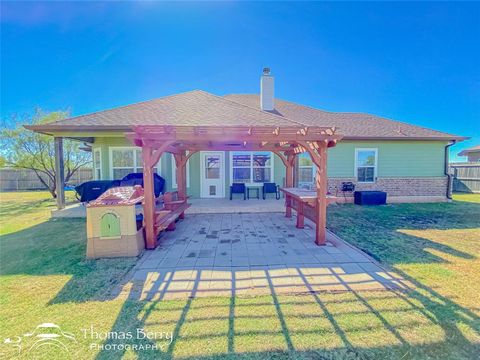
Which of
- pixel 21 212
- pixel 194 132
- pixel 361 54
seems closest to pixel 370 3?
pixel 361 54

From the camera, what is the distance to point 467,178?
1426 cm

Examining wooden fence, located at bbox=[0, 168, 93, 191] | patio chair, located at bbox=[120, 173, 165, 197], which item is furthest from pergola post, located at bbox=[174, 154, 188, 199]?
wooden fence, located at bbox=[0, 168, 93, 191]

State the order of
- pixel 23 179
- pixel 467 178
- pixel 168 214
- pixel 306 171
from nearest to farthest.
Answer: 1. pixel 168 214
2. pixel 306 171
3. pixel 467 178
4. pixel 23 179

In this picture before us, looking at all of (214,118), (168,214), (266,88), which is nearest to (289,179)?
(214,118)

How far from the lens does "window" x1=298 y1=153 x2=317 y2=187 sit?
10141mm

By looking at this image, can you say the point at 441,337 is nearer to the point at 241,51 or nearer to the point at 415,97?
the point at 241,51

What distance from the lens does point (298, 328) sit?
2.18 metres

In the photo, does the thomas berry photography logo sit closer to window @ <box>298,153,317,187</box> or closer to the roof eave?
window @ <box>298,153,317,187</box>

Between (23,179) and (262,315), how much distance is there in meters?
22.3

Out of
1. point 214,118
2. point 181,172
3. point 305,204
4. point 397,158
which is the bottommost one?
point 305,204

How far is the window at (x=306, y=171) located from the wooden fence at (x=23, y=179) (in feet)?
53.9

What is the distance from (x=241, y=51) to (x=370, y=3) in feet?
18.5

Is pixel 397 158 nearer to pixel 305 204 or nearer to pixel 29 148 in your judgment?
pixel 305 204

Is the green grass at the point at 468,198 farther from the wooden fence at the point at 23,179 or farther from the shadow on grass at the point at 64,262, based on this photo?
the wooden fence at the point at 23,179
